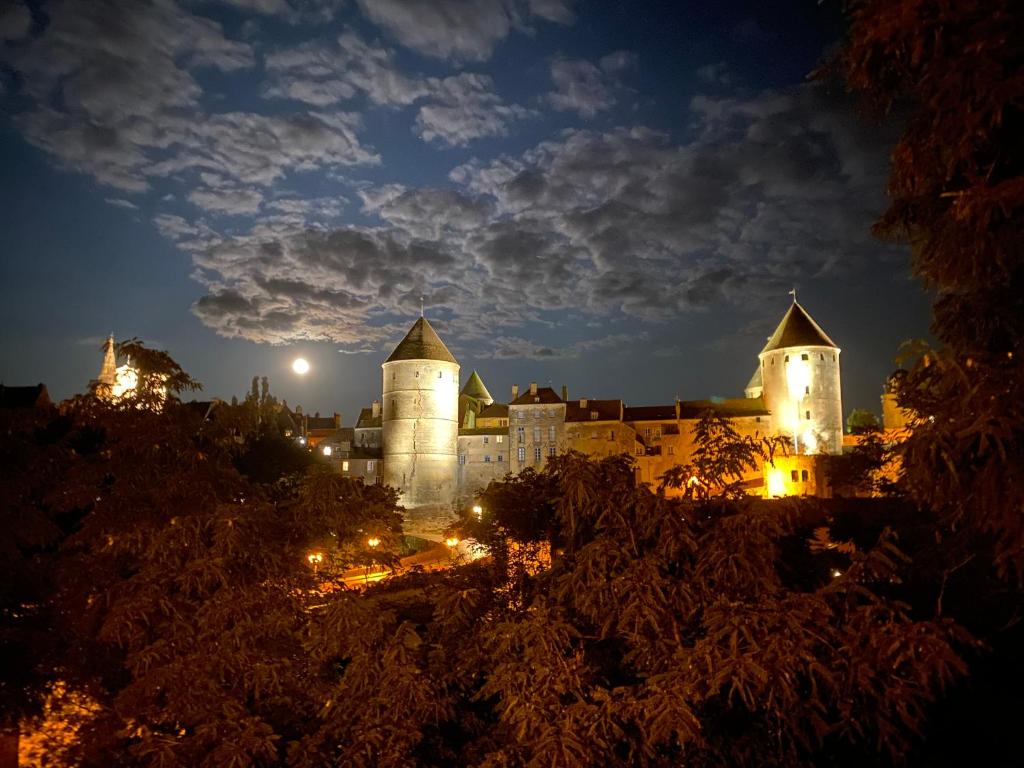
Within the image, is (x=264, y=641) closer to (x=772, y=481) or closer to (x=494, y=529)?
(x=494, y=529)

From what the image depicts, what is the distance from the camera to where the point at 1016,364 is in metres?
4.47

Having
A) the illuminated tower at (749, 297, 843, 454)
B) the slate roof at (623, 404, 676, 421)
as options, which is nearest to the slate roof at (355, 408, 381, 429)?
the slate roof at (623, 404, 676, 421)

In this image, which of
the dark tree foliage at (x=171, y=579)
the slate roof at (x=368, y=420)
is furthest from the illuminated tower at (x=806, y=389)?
the dark tree foliage at (x=171, y=579)

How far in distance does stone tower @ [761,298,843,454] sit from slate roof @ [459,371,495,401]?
26.5m

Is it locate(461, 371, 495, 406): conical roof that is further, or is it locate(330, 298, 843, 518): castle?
locate(461, 371, 495, 406): conical roof

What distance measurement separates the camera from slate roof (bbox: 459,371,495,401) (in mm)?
70812

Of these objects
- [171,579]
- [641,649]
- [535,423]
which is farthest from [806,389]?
[171,579]

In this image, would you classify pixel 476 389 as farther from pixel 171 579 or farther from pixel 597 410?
pixel 171 579

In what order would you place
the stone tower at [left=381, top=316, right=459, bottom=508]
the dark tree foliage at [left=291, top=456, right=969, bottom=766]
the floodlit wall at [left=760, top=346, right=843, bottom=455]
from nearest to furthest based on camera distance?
the dark tree foliage at [left=291, top=456, right=969, bottom=766] < the stone tower at [left=381, top=316, right=459, bottom=508] < the floodlit wall at [left=760, top=346, right=843, bottom=455]

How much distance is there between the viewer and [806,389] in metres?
56.4

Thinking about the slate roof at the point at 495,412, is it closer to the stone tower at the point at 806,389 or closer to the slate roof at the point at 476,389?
the slate roof at the point at 476,389

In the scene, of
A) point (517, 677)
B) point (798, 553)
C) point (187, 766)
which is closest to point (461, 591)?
point (517, 677)

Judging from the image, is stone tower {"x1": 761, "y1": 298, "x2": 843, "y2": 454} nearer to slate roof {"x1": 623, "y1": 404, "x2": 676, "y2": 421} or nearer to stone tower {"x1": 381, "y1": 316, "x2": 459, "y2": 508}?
slate roof {"x1": 623, "y1": 404, "x2": 676, "y2": 421}

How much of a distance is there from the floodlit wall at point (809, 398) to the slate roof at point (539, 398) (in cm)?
1767
